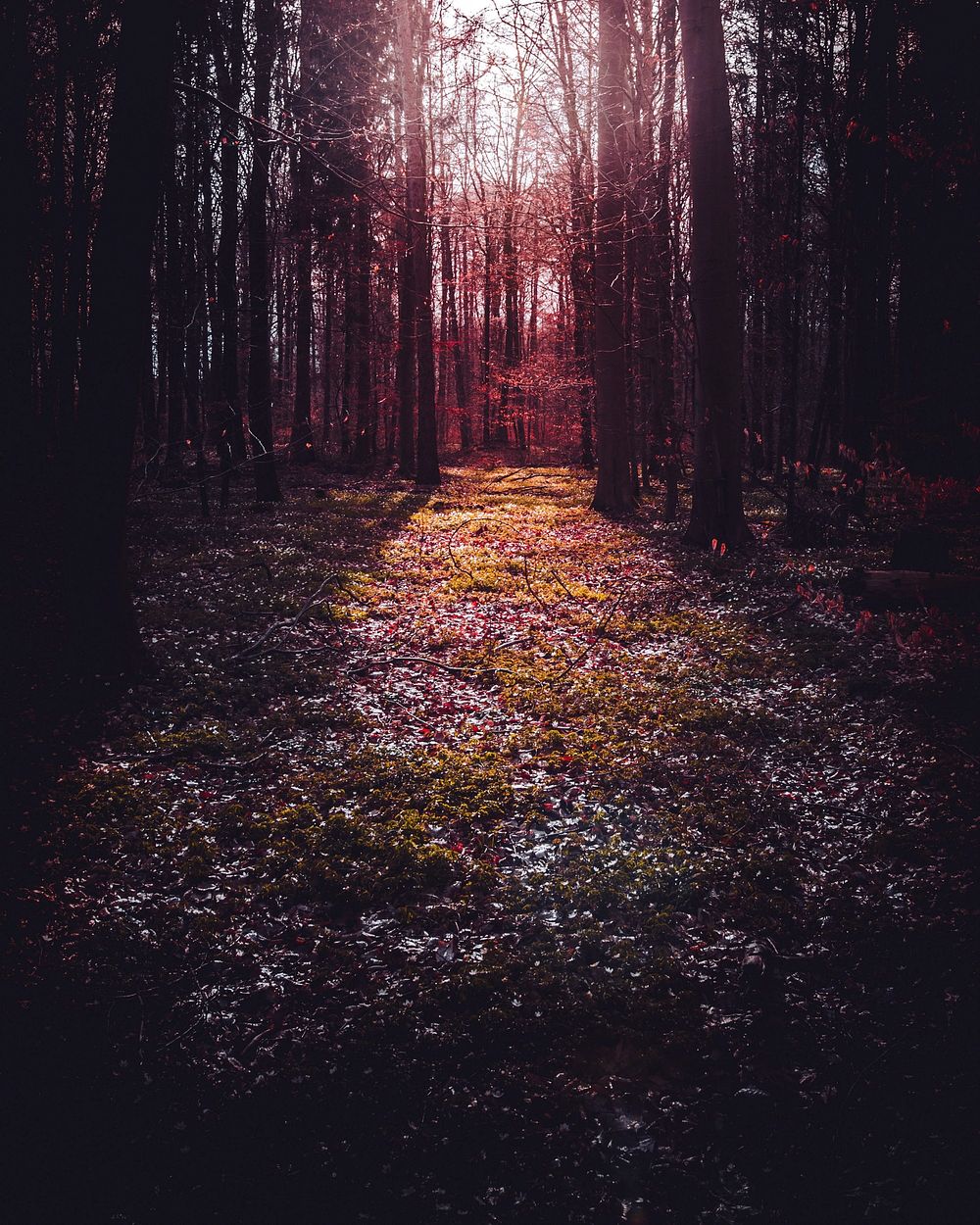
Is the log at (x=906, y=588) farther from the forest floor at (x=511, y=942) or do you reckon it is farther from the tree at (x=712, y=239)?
the tree at (x=712, y=239)

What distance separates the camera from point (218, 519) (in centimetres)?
1631

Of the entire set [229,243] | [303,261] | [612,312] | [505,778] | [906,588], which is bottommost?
[505,778]

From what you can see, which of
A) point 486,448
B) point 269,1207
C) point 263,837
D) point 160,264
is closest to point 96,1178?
point 269,1207

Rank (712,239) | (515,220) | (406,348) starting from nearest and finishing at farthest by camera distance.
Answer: (712,239) < (515,220) < (406,348)

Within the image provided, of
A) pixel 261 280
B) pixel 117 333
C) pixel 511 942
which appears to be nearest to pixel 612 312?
pixel 261 280

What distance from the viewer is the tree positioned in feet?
37.3

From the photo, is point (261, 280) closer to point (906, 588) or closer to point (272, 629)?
point (272, 629)

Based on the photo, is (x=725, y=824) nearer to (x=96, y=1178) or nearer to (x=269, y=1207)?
(x=269, y=1207)

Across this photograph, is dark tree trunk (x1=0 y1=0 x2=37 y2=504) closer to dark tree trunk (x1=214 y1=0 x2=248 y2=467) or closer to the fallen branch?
dark tree trunk (x1=214 y1=0 x2=248 y2=467)

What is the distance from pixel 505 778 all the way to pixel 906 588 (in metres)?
5.27

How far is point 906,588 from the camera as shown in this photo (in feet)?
27.1

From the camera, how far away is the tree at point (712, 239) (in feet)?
37.3

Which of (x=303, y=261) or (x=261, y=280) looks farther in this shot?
(x=303, y=261)

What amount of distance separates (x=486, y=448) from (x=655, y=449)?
65.4 ft
